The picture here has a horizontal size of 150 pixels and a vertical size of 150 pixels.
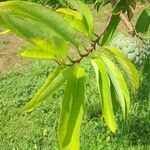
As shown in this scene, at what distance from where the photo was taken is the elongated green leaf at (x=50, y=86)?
52 cm

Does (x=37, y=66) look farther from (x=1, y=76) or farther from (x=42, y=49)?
(x=42, y=49)

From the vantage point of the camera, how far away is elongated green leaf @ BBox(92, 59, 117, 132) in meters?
0.56

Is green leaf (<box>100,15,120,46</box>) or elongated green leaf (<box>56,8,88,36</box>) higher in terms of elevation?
elongated green leaf (<box>56,8,88,36</box>)

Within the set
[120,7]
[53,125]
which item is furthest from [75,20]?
[53,125]

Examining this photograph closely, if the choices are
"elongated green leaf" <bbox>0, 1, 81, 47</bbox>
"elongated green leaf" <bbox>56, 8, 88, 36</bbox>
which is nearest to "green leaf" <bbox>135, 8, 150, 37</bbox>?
"elongated green leaf" <bbox>56, 8, 88, 36</bbox>

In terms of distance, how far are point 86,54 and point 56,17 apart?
0.10 meters

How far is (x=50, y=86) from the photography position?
53cm

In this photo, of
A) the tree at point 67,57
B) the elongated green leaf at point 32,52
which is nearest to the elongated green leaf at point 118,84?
the tree at point 67,57

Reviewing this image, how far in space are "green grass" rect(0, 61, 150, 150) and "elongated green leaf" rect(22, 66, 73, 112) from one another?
7.64ft

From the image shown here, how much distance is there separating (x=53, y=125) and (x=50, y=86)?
290cm

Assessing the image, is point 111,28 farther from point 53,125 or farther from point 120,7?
point 53,125

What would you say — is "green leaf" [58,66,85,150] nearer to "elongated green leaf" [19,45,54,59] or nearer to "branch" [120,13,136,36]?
"elongated green leaf" [19,45,54,59]

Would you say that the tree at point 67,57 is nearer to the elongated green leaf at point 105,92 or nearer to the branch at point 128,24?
the elongated green leaf at point 105,92

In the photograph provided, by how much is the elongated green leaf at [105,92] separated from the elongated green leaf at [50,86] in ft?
0.15
